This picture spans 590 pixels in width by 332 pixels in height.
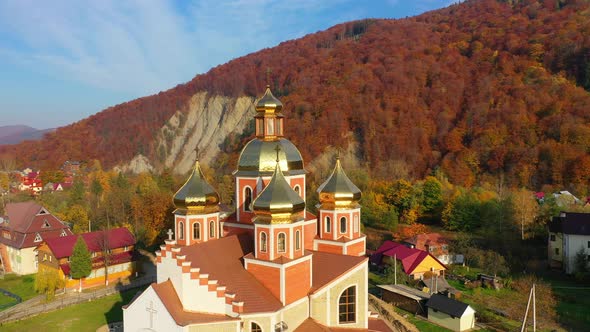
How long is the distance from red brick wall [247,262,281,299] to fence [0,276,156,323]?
12.7m

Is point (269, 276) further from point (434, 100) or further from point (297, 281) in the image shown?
point (434, 100)

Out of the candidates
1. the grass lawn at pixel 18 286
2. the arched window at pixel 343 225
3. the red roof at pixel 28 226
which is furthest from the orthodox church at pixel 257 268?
the red roof at pixel 28 226

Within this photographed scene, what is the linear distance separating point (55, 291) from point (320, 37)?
77.8 m

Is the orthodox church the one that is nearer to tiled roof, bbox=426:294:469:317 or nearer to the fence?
tiled roof, bbox=426:294:469:317

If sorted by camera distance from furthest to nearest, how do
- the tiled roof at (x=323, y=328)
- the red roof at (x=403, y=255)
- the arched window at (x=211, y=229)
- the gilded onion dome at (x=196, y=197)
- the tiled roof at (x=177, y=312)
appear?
the red roof at (x=403, y=255), the arched window at (x=211, y=229), the gilded onion dome at (x=196, y=197), the tiled roof at (x=323, y=328), the tiled roof at (x=177, y=312)

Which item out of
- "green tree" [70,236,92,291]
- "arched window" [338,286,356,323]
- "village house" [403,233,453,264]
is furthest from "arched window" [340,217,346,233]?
"green tree" [70,236,92,291]

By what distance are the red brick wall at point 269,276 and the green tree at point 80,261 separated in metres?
13.8

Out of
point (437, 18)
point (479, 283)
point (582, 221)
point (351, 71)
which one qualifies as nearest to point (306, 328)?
point (479, 283)

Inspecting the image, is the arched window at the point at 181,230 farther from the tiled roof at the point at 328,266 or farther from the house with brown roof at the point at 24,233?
the house with brown roof at the point at 24,233

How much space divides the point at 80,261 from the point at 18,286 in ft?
16.5

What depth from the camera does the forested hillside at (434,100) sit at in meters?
44.3

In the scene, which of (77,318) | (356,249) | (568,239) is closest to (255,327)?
(356,249)

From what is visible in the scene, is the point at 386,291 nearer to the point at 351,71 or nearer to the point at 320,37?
the point at 351,71

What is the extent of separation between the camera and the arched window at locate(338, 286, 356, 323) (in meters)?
14.6
